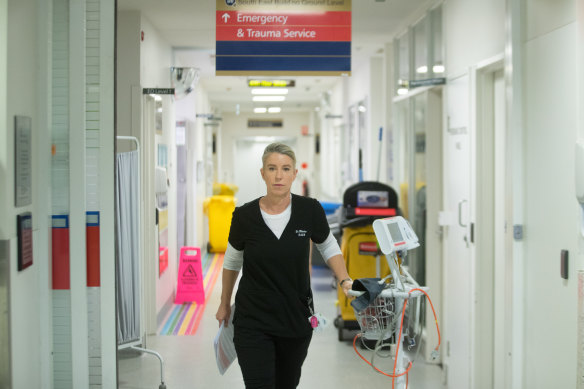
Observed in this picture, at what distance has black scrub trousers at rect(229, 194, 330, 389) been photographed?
2.93m

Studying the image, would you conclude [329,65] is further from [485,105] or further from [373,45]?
[373,45]

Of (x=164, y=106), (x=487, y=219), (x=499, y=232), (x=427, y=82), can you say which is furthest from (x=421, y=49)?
(x=164, y=106)

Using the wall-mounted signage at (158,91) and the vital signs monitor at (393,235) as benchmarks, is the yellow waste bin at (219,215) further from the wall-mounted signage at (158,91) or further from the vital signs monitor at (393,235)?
the vital signs monitor at (393,235)

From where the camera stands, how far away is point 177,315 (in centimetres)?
725

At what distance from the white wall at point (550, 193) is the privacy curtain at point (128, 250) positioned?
274 cm

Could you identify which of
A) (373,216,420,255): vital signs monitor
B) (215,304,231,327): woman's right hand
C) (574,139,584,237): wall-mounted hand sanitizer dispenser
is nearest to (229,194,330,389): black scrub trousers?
(215,304,231,327): woman's right hand

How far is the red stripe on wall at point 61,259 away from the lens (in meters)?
3.23

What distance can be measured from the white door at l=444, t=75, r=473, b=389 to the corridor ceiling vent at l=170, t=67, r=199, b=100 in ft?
7.40

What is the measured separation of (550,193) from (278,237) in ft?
4.43

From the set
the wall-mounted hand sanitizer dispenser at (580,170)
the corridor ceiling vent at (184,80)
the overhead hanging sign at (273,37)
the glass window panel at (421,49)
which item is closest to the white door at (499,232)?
the overhead hanging sign at (273,37)

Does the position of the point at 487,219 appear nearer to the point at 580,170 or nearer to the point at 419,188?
the point at 419,188

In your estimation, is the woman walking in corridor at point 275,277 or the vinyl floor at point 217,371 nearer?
the woman walking in corridor at point 275,277

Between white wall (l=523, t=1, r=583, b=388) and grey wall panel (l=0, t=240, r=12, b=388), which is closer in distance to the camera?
grey wall panel (l=0, t=240, r=12, b=388)

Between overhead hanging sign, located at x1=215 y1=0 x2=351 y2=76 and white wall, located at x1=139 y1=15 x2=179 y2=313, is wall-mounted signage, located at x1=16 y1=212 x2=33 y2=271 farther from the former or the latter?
white wall, located at x1=139 y1=15 x2=179 y2=313
